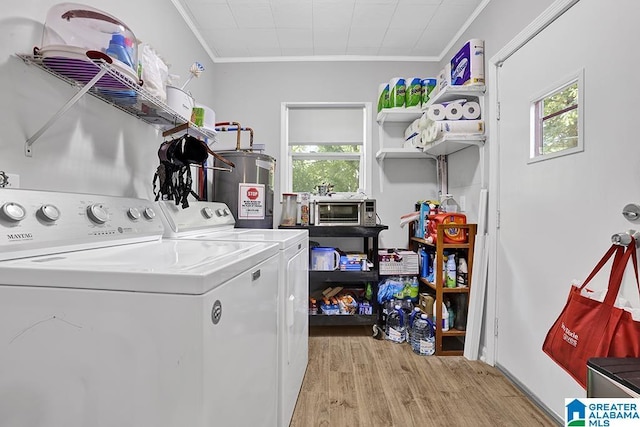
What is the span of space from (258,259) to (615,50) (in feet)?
5.17

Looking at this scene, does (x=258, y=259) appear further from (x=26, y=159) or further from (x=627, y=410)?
(x=627, y=410)

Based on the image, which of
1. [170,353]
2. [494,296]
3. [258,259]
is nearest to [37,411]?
[170,353]

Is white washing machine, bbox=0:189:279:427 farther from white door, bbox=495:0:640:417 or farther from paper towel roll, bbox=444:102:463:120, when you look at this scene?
paper towel roll, bbox=444:102:463:120

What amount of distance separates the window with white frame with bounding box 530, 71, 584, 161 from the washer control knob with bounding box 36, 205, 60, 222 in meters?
2.02

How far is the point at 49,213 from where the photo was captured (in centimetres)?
87

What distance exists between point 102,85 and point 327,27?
1811mm

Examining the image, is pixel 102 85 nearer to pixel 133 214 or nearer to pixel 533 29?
pixel 133 214

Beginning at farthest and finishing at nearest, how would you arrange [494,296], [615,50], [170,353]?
1. [494,296]
2. [615,50]
3. [170,353]

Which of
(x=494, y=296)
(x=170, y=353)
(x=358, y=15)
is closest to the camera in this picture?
(x=170, y=353)

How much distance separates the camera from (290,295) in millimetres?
1376

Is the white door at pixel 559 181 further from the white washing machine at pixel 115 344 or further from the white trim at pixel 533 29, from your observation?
the white washing machine at pixel 115 344

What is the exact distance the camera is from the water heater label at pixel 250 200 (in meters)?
2.18

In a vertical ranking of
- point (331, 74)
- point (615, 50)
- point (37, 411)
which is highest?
point (331, 74)

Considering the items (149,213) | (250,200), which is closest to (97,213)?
(149,213)
